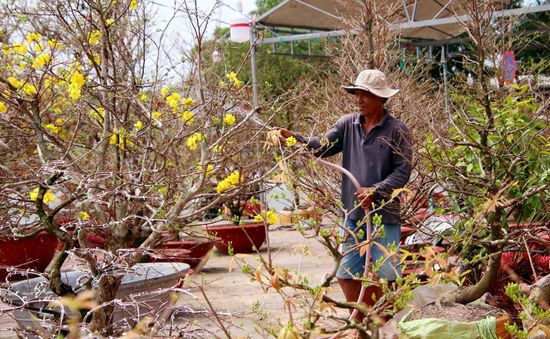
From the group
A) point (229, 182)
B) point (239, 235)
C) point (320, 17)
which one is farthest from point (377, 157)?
point (320, 17)

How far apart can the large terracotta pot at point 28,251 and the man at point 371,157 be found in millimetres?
4508

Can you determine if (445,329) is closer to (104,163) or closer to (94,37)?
(104,163)

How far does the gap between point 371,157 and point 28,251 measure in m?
5.10

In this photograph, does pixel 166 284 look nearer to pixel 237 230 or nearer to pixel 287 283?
pixel 287 283

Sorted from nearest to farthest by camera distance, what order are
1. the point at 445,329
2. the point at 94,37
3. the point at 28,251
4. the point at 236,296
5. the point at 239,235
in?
1. the point at 445,329
2. the point at 94,37
3. the point at 236,296
4. the point at 28,251
5. the point at 239,235

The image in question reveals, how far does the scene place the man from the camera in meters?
4.53

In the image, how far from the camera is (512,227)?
5.26 m

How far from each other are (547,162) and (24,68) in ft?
11.2

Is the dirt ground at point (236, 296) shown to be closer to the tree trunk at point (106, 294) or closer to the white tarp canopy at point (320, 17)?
the tree trunk at point (106, 294)

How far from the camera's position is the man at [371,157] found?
4.53 m

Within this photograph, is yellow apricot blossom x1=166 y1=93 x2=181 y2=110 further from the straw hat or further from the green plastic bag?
the green plastic bag

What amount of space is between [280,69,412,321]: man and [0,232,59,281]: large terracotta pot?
451 centimetres

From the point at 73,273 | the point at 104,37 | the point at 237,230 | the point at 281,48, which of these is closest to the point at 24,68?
the point at 104,37

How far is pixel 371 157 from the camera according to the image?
184 inches
